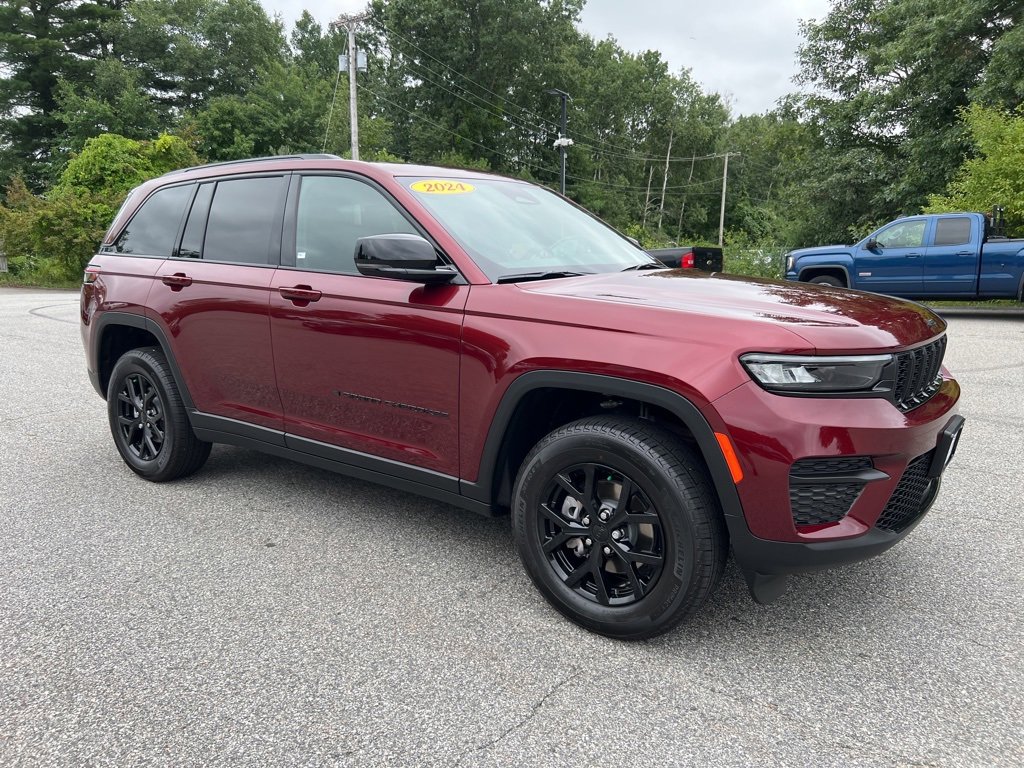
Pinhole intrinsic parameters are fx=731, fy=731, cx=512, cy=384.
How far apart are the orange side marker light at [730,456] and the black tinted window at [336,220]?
1.65 meters

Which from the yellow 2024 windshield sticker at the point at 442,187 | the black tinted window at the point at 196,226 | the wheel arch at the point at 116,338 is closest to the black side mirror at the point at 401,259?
the yellow 2024 windshield sticker at the point at 442,187

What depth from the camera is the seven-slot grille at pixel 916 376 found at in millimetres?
2416

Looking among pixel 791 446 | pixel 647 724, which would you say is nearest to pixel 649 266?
→ pixel 791 446

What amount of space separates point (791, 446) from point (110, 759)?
2.14 metres

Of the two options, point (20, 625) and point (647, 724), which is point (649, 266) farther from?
point (20, 625)

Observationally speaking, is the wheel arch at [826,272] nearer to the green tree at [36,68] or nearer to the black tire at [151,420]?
the black tire at [151,420]

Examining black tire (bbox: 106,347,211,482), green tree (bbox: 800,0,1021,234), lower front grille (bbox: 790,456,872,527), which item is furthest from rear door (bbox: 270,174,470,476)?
green tree (bbox: 800,0,1021,234)

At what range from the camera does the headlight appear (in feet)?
7.35

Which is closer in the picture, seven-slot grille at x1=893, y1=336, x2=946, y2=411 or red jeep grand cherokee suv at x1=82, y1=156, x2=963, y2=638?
red jeep grand cherokee suv at x1=82, y1=156, x2=963, y2=638

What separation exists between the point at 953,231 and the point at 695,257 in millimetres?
10144

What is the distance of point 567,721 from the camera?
7.16ft

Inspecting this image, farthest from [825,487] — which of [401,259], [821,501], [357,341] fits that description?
[357,341]

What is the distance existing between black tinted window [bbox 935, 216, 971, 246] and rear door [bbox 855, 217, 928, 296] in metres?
0.23

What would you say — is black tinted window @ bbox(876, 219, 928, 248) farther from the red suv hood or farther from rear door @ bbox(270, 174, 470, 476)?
rear door @ bbox(270, 174, 470, 476)
